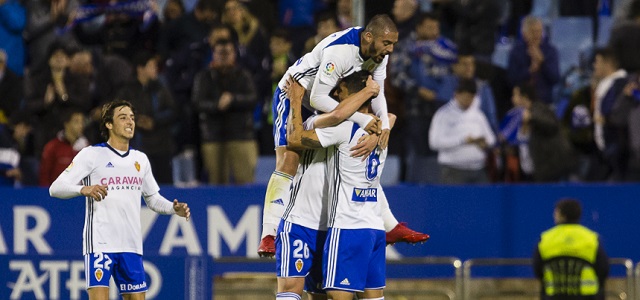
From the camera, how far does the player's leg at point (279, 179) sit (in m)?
9.73

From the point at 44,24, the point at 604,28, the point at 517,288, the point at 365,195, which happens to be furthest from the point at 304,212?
the point at 44,24

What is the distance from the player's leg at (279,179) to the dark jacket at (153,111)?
579 cm

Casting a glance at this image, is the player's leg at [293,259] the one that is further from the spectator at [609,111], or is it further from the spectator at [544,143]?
the spectator at [609,111]

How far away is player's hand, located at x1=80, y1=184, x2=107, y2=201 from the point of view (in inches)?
398

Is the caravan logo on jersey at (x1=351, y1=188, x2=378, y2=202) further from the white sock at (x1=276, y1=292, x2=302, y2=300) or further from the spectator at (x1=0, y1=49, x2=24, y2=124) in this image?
the spectator at (x1=0, y1=49, x2=24, y2=124)

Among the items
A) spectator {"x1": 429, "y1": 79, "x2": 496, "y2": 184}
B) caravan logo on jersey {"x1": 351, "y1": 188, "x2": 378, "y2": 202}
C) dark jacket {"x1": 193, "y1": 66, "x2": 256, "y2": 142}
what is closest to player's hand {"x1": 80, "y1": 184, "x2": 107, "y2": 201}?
caravan logo on jersey {"x1": 351, "y1": 188, "x2": 378, "y2": 202}

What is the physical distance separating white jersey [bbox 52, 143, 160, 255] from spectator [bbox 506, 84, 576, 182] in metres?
5.77

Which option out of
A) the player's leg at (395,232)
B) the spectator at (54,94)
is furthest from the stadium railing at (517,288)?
the spectator at (54,94)

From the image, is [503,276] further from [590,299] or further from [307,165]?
[307,165]

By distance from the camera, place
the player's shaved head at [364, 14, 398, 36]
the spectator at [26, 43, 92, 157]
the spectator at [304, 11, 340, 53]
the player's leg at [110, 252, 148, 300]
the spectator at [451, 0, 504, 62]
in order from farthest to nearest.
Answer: the spectator at [451, 0, 504, 62]
the spectator at [26, 43, 92, 157]
the spectator at [304, 11, 340, 53]
the player's leg at [110, 252, 148, 300]
the player's shaved head at [364, 14, 398, 36]

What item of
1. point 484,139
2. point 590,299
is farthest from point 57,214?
point 590,299

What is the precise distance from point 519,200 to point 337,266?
5.60 metres

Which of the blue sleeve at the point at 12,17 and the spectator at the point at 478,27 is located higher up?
the blue sleeve at the point at 12,17

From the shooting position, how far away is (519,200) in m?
14.6
